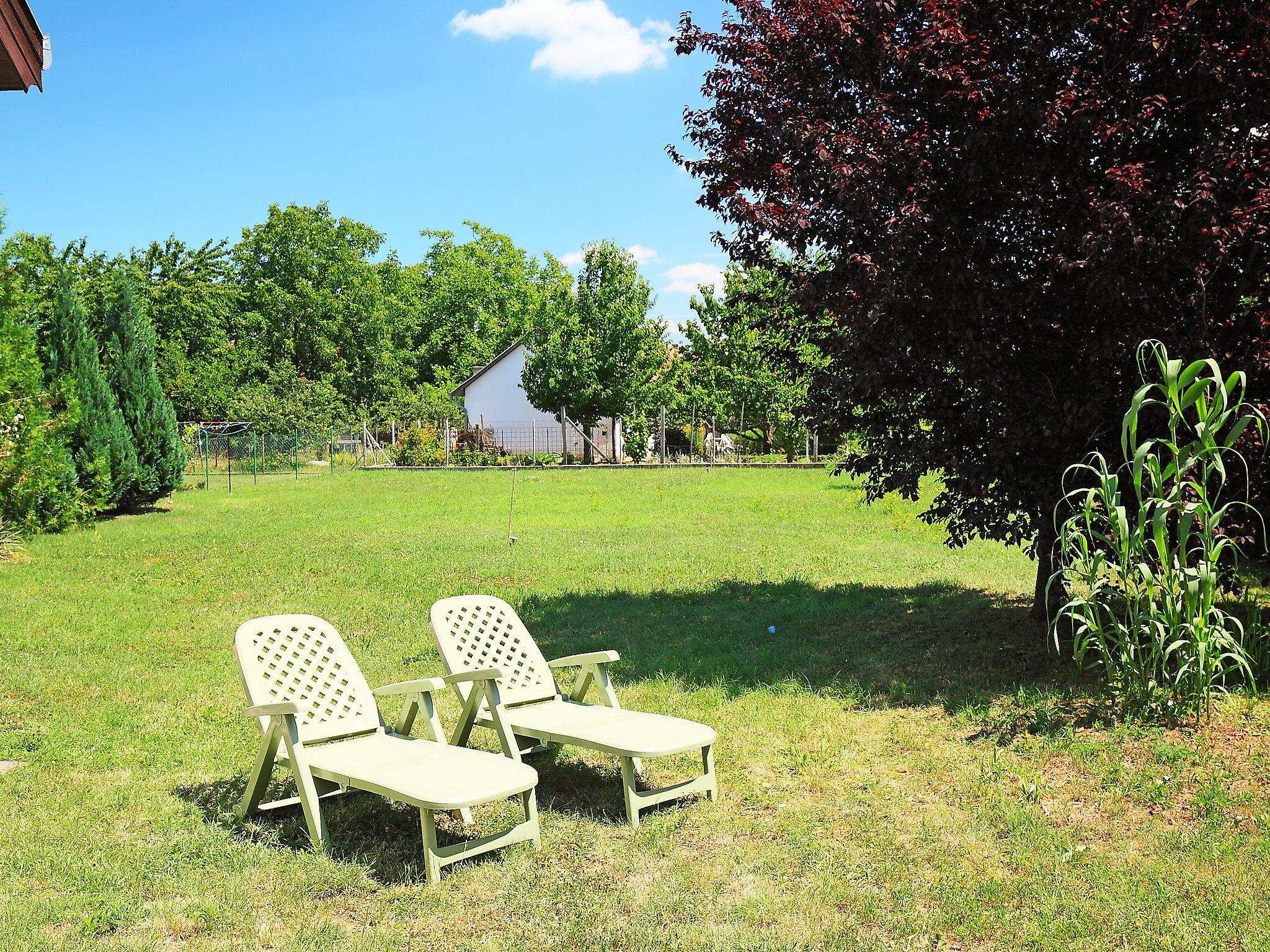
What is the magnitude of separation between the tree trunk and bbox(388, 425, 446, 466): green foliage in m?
32.8

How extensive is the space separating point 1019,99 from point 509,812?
519cm

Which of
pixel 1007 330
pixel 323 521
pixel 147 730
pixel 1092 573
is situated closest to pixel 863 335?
pixel 1007 330

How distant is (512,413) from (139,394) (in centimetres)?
2967

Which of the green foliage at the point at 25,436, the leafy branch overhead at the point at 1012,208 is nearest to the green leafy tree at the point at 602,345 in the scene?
the green foliage at the point at 25,436

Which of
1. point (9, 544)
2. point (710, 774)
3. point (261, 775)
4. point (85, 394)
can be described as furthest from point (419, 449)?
point (710, 774)

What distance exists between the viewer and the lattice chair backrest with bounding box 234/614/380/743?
4.94m

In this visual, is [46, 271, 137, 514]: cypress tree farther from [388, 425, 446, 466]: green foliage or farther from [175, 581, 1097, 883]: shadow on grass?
[388, 425, 446, 466]: green foliage

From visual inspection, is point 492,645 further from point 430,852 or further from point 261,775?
point 430,852

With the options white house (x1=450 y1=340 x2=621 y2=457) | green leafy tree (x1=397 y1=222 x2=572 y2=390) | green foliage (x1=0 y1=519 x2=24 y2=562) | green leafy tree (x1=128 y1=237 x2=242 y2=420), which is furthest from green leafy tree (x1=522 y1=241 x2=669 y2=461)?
green foliage (x1=0 y1=519 x2=24 y2=562)

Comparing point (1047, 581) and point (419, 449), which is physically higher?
point (419, 449)

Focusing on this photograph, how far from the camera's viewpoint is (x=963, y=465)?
22.7 feet

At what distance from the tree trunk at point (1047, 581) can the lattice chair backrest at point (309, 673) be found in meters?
4.43

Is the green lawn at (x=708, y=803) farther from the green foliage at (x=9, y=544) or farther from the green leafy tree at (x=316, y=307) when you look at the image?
the green leafy tree at (x=316, y=307)

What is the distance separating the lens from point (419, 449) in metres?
39.8
